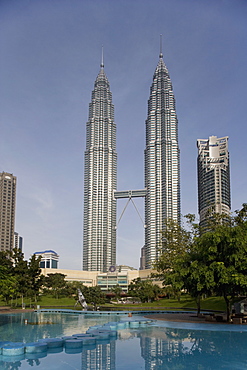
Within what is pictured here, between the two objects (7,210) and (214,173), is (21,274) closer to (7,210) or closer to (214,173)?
(214,173)

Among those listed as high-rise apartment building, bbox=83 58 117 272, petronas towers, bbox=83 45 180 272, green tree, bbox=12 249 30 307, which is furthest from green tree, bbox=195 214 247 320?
high-rise apartment building, bbox=83 58 117 272

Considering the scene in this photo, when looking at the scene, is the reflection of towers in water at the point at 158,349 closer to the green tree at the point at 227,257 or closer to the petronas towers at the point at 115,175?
the green tree at the point at 227,257

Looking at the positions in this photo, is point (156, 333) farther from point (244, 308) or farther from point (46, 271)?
point (46, 271)

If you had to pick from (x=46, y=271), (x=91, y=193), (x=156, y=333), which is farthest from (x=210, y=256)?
(x=91, y=193)

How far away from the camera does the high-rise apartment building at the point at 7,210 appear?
463 feet

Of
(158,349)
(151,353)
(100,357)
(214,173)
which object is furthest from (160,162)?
(100,357)

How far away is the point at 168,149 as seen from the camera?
440ft

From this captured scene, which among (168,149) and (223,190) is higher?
(168,149)

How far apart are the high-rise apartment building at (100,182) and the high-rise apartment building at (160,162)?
14426 mm

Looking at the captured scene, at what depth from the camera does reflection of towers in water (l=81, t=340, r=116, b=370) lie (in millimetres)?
11852

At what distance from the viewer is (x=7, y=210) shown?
14375 cm

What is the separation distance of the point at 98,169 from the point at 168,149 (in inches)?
1075

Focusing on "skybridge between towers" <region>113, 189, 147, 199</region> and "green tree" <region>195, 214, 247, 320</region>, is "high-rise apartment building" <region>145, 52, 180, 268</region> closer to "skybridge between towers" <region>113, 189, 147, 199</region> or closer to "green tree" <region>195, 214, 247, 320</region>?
"skybridge between towers" <region>113, 189, 147, 199</region>

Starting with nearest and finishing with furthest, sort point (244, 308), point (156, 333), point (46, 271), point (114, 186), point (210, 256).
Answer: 1. point (156, 333)
2. point (210, 256)
3. point (244, 308)
4. point (46, 271)
5. point (114, 186)
